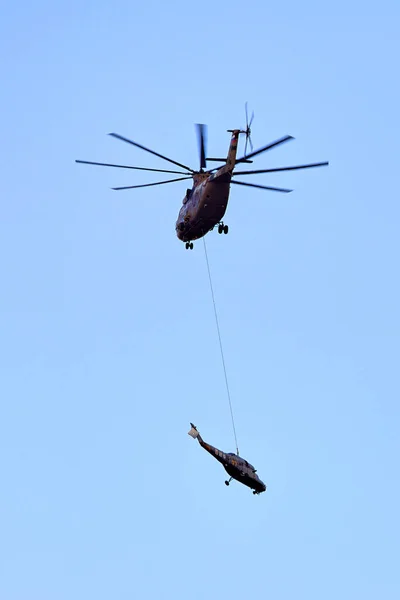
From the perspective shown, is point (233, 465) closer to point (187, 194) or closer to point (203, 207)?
point (203, 207)

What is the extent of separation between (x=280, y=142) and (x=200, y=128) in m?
5.25

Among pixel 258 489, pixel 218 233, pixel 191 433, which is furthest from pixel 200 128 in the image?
pixel 258 489

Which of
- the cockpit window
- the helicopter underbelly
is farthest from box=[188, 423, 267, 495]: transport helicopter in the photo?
the cockpit window

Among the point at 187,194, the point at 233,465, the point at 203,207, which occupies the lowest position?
the point at 233,465

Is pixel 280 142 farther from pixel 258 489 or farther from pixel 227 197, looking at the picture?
pixel 258 489

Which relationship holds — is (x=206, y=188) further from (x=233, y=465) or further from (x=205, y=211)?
(x=233, y=465)

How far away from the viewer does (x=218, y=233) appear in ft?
204

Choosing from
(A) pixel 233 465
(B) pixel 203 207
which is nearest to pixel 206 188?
(B) pixel 203 207

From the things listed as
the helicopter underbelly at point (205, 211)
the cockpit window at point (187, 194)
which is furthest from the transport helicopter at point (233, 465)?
the cockpit window at point (187, 194)

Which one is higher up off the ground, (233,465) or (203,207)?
(203,207)

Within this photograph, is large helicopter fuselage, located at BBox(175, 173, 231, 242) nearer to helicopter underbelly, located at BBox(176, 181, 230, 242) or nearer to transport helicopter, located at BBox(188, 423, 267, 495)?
helicopter underbelly, located at BBox(176, 181, 230, 242)

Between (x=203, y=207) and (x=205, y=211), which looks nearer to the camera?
(x=203, y=207)

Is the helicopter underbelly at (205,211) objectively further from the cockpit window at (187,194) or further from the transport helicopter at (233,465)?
the transport helicopter at (233,465)

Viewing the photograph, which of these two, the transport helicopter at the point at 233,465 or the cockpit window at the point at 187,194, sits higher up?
the cockpit window at the point at 187,194
